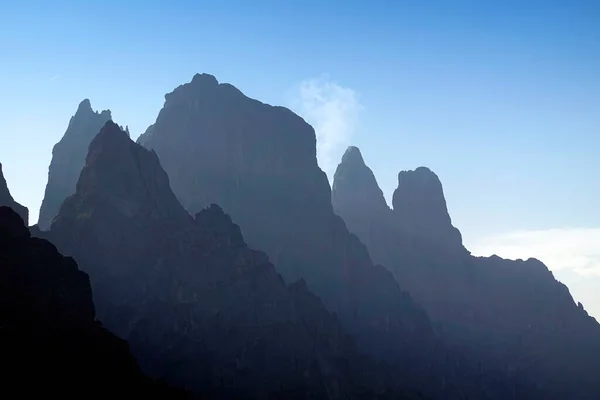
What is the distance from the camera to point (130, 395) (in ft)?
220

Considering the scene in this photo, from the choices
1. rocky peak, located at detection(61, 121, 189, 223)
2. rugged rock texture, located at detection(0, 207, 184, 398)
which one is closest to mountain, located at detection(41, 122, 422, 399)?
rocky peak, located at detection(61, 121, 189, 223)

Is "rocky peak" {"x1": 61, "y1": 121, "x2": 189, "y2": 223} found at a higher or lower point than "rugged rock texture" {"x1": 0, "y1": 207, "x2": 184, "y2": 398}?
higher

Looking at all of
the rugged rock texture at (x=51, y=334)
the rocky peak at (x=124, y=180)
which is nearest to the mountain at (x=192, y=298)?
the rocky peak at (x=124, y=180)

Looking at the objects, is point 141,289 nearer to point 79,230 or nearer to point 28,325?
point 79,230

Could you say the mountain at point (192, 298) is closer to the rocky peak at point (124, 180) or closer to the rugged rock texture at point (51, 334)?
the rocky peak at point (124, 180)

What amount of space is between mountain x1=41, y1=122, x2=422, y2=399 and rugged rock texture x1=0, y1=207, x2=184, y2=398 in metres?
40.7

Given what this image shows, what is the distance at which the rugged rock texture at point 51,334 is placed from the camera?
204 feet

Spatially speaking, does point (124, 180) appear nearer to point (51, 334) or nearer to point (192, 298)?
point (192, 298)

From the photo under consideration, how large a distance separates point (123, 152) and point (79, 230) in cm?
2346

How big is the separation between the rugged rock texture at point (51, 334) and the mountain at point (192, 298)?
Result: 4071cm

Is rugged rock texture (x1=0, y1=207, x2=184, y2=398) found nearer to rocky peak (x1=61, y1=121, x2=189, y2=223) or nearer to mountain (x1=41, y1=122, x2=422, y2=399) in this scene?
mountain (x1=41, y1=122, x2=422, y2=399)

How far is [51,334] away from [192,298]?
65.8 m

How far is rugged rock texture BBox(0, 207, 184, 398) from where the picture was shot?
62094 mm

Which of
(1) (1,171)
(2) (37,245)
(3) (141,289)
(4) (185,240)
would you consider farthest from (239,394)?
(1) (1,171)
